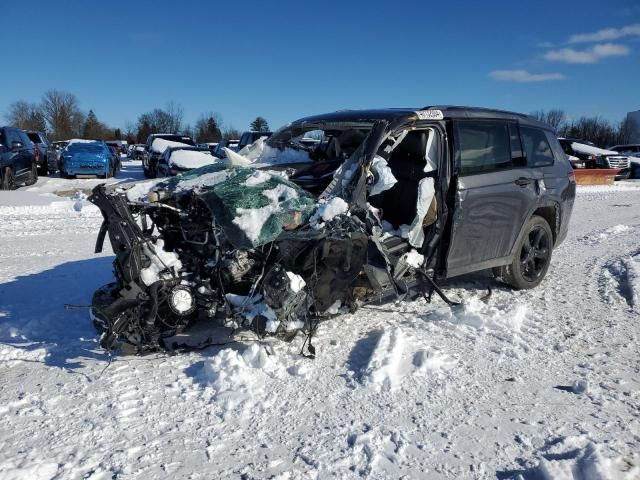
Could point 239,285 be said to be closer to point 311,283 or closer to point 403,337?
point 311,283

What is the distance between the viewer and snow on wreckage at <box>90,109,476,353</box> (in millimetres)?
3859

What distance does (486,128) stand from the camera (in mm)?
5391

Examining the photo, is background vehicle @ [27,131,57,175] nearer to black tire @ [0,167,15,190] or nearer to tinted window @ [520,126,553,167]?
black tire @ [0,167,15,190]

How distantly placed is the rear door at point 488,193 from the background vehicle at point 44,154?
725 inches

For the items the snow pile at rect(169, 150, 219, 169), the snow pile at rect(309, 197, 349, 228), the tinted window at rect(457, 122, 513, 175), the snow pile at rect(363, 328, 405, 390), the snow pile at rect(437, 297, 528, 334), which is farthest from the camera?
the snow pile at rect(169, 150, 219, 169)

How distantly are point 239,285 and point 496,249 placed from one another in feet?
9.00

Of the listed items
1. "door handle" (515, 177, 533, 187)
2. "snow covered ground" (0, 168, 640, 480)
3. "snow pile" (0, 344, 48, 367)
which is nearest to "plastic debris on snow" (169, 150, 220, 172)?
"snow covered ground" (0, 168, 640, 480)

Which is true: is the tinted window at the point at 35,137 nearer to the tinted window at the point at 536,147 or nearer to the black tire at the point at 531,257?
the tinted window at the point at 536,147

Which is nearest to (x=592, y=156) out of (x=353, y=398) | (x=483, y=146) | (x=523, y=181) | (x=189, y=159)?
(x=189, y=159)

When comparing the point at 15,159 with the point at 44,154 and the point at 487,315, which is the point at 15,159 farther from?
the point at 487,315

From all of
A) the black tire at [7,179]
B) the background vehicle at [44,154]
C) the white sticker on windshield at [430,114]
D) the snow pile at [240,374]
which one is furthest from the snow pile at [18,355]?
the background vehicle at [44,154]

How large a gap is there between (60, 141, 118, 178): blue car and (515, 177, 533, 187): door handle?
56.6 ft

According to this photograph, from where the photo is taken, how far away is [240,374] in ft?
12.0

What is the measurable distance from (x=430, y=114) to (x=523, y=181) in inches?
56.2
